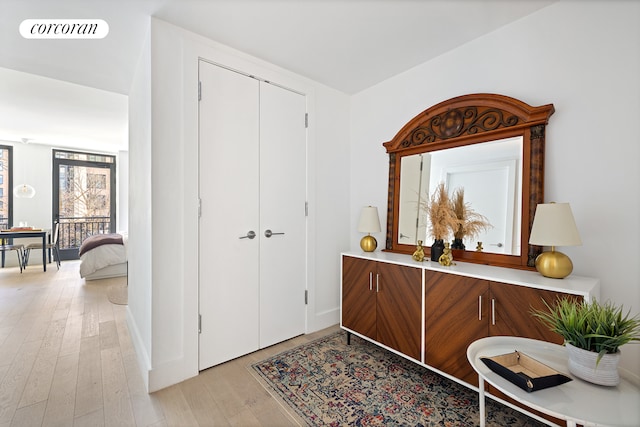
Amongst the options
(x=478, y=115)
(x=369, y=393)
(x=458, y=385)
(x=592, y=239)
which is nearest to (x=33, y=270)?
(x=369, y=393)

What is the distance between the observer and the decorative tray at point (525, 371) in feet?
3.26

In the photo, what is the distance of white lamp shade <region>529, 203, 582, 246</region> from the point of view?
150 cm

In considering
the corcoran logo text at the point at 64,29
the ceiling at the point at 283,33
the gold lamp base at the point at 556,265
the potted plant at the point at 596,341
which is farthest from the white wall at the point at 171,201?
the gold lamp base at the point at 556,265

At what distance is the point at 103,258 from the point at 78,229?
8.68 ft

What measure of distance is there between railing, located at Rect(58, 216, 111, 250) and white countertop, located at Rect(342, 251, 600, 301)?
23.4ft

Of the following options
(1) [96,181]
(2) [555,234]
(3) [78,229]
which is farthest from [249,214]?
(3) [78,229]

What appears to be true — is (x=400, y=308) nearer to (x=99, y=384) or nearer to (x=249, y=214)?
(x=249, y=214)

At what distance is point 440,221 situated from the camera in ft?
6.99

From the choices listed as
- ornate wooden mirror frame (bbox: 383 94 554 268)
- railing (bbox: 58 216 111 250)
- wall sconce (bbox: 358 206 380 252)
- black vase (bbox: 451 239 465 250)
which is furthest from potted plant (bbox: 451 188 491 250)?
railing (bbox: 58 216 111 250)

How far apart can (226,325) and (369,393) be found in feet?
3.87

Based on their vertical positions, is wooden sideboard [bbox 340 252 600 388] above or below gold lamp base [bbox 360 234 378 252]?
below

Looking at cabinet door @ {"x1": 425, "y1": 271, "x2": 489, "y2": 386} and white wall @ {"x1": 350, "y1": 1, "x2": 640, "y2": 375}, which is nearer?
white wall @ {"x1": 350, "y1": 1, "x2": 640, "y2": 375}

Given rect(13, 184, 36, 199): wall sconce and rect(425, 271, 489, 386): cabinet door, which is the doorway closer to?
rect(425, 271, 489, 386): cabinet door

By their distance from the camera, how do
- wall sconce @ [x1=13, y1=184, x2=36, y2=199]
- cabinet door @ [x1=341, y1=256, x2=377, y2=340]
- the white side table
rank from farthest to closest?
wall sconce @ [x1=13, y1=184, x2=36, y2=199] → cabinet door @ [x1=341, y1=256, x2=377, y2=340] → the white side table
